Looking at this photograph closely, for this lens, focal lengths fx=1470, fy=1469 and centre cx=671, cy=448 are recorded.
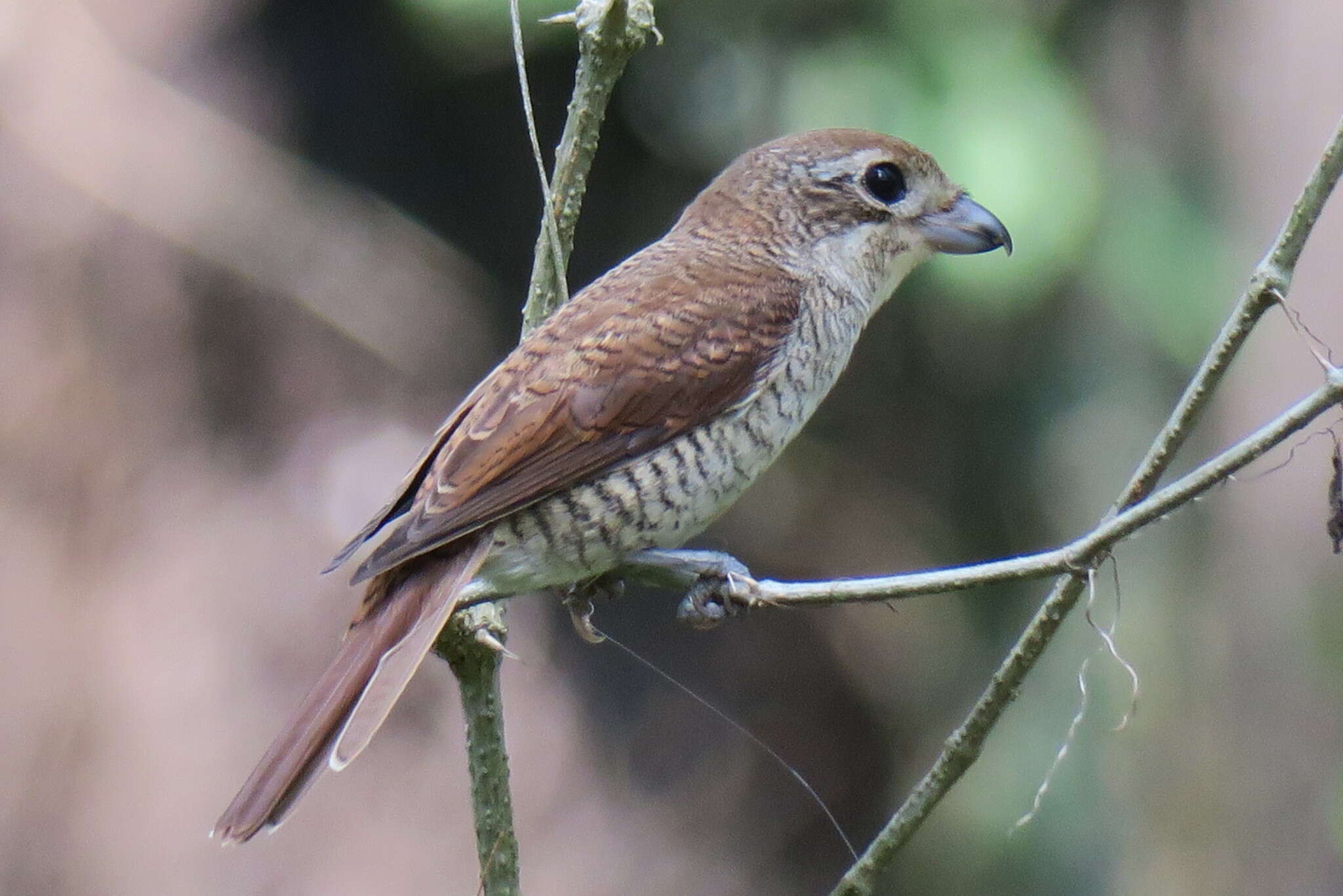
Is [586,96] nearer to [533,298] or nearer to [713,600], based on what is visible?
[533,298]

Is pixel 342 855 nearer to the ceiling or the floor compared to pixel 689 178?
nearer to the floor

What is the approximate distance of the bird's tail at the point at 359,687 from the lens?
190 centimetres

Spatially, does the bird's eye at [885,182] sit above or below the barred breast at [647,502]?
above

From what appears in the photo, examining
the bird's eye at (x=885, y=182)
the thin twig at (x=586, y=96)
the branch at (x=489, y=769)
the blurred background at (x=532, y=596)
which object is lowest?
the blurred background at (x=532, y=596)

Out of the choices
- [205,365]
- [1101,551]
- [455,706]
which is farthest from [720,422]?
[205,365]

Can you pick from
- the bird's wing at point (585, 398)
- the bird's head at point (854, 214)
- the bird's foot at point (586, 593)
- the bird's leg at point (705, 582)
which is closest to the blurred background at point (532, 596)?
the bird's head at point (854, 214)

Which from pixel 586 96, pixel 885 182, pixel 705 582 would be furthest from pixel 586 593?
pixel 885 182

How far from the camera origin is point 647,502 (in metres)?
2.30

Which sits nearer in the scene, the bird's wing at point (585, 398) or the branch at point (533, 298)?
the branch at point (533, 298)

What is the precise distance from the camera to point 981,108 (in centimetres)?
293

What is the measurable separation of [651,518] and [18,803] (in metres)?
2.56

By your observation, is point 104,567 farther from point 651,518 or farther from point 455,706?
point 651,518

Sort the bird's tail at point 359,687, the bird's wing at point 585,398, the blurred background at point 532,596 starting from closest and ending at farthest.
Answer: the bird's tail at point 359,687 → the bird's wing at point 585,398 → the blurred background at point 532,596

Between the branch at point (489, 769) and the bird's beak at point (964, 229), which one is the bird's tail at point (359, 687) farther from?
the bird's beak at point (964, 229)
